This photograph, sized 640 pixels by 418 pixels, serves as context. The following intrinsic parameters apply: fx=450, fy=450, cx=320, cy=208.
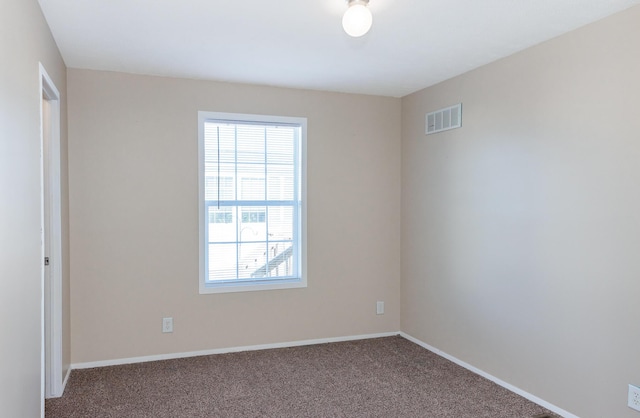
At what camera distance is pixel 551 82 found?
116 inches

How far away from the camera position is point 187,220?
3.97 meters

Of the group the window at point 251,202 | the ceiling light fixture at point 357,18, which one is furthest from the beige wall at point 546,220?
the ceiling light fixture at point 357,18

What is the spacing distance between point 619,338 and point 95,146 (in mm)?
3934

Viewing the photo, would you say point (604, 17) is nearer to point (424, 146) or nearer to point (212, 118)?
point (424, 146)

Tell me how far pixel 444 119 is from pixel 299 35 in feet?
5.43

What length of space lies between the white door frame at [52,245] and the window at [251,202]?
1152mm

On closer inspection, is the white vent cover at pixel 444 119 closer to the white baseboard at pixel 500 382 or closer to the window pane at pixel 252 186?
the window pane at pixel 252 186

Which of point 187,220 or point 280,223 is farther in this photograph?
point 280,223

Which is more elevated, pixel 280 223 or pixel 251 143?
pixel 251 143

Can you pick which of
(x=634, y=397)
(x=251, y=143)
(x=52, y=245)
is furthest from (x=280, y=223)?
(x=634, y=397)

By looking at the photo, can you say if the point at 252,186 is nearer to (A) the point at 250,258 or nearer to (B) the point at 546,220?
(A) the point at 250,258

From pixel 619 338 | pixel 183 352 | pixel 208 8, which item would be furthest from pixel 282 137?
pixel 619 338

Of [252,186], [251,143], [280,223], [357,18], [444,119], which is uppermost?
[357,18]

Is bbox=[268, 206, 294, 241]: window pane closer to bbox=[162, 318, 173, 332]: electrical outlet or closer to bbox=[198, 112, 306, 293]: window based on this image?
bbox=[198, 112, 306, 293]: window
